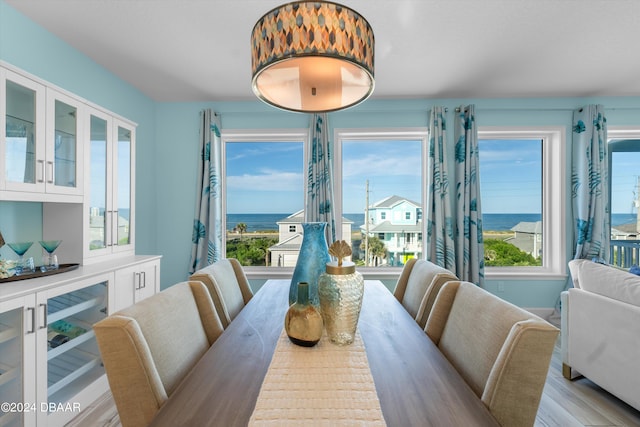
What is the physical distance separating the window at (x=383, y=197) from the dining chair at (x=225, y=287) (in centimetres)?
177

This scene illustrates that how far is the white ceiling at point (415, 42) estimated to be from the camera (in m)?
1.81

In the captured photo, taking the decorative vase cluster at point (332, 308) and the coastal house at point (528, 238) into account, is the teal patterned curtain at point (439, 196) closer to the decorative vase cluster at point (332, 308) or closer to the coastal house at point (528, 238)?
the coastal house at point (528, 238)

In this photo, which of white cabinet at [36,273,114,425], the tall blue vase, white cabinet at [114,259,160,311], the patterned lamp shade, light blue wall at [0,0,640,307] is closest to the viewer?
the patterned lamp shade

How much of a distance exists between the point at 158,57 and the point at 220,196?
1397mm

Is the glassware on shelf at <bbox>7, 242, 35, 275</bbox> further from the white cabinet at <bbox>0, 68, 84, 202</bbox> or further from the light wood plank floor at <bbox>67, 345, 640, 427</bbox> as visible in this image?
the light wood plank floor at <bbox>67, 345, 640, 427</bbox>

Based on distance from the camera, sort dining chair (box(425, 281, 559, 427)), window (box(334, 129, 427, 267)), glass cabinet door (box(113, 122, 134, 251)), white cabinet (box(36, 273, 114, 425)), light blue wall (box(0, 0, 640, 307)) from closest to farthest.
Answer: dining chair (box(425, 281, 559, 427))
white cabinet (box(36, 273, 114, 425))
glass cabinet door (box(113, 122, 134, 251))
light blue wall (box(0, 0, 640, 307))
window (box(334, 129, 427, 267))

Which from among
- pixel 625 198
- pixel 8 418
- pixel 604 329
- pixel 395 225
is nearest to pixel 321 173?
pixel 395 225

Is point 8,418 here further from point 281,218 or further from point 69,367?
point 281,218

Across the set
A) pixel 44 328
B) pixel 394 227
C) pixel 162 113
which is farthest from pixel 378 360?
pixel 162 113

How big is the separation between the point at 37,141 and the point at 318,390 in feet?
6.61

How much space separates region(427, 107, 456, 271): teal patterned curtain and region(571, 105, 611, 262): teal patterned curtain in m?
1.38

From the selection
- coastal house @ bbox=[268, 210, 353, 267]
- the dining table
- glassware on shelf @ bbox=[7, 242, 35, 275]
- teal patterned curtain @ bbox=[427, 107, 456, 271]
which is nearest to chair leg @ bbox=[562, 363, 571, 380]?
teal patterned curtain @ bbox=[427, 107, 456, 271]

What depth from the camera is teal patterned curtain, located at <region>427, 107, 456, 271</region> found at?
307 cm

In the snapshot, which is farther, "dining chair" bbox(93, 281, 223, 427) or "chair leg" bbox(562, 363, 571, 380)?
"chair leg" bbox(562, 363, 571, 380)
